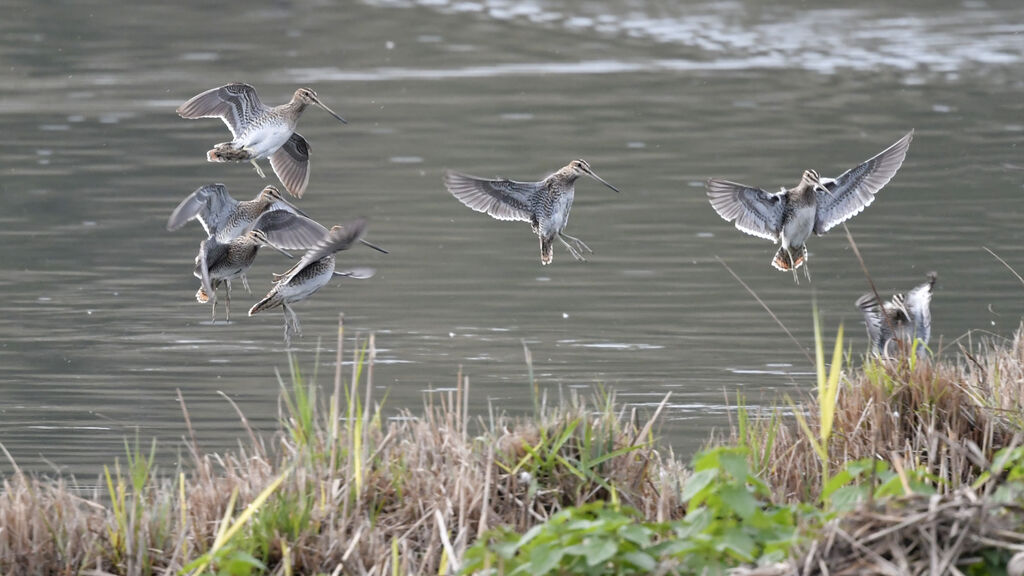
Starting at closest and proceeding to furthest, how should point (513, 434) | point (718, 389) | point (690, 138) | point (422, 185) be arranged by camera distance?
point (513, 434)
point (718, 389)
point (422, 185)
point (690, 138)

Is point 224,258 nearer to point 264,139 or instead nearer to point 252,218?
point 252,218

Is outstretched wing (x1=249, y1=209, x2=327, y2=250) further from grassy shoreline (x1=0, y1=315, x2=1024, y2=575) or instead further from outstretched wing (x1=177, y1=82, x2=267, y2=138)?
grassy shoreline (x1=0, y1=315, x2=1024, y2=575)

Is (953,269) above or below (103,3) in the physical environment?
below

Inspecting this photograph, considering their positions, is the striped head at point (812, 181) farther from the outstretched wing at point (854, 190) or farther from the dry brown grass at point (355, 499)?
the dry brown grass at point (355, 499)

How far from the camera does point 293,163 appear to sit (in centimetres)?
865

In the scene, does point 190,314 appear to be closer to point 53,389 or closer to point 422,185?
point 53,389

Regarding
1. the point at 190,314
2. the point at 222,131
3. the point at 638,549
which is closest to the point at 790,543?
the point at 638,549

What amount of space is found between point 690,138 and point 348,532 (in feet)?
53.5

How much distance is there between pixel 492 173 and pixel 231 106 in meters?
10.5

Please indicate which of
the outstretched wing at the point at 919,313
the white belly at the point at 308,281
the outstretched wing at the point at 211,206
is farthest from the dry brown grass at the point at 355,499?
the outstretched wing at the point at 919,313

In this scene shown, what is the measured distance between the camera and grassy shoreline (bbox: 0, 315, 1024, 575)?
486cm

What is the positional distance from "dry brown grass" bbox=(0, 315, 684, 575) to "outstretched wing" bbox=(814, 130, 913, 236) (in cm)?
224

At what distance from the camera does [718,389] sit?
10406 millimetres

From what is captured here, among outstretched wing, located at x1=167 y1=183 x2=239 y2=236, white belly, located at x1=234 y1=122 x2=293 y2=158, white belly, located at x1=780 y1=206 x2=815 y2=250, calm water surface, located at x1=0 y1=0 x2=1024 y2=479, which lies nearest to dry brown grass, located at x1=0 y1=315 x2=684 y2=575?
outstretched wing, located at x1=167 y1=183 x2=239 y2=236
